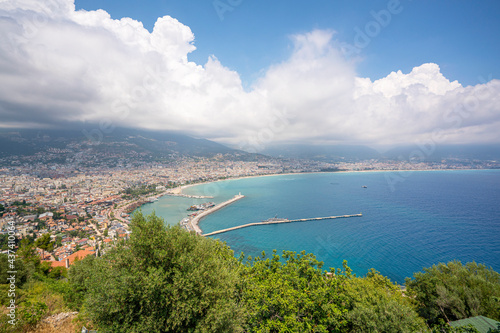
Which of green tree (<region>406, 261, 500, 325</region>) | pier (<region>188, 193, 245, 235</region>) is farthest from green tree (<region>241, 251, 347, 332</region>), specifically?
pier (<region>188, 193, 245, 235</region>)

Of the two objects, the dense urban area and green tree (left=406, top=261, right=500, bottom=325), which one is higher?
green tree (left=406, top=261, right=500, bottom=325)

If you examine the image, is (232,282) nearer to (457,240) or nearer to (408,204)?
(457,240)

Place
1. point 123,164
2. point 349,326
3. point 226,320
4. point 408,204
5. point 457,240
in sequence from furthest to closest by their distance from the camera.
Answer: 1. point 123,164
2. point 408,204
3. point 457,240
4. point 349,326
5. point 226,320

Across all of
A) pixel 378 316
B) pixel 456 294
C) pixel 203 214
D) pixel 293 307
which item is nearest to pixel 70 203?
pixel 203 214

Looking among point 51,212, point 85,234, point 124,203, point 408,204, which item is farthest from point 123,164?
point 408,204

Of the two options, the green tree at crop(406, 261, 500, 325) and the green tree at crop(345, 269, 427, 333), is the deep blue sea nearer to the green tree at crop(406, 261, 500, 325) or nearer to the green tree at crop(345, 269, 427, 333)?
the green tree at crop(406, 261, 500, 325)

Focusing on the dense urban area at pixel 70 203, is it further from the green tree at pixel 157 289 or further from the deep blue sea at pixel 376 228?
the deep blue sea at pixel 376 228
